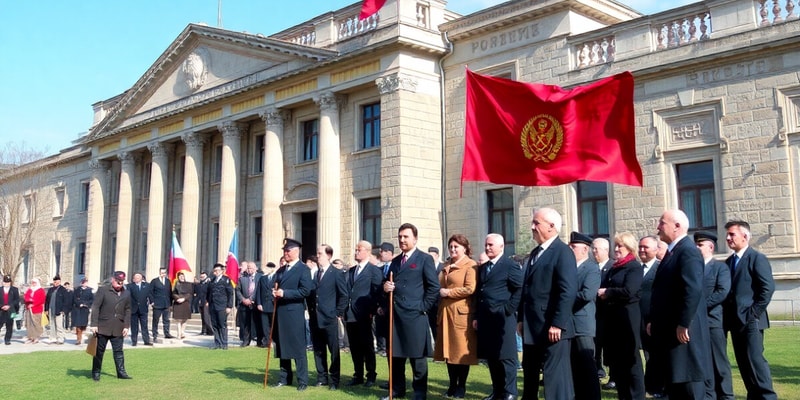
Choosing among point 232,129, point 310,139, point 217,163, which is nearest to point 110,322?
point 310,139

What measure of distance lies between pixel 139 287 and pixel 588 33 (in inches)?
566

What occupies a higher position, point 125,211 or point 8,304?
point 125,211

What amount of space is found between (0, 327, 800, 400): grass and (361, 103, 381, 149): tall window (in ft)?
37.5

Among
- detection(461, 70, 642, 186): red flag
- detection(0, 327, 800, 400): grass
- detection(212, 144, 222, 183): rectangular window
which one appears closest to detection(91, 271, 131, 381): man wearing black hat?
detection(0, 327, 800, 400): grass

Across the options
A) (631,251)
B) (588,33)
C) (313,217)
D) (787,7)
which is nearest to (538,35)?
(588,33)

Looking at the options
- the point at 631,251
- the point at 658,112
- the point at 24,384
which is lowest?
the point at 24,384

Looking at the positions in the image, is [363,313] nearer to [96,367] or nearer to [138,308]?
[96,367]

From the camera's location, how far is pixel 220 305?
17531 mm

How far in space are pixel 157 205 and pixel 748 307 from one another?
30.5 metres

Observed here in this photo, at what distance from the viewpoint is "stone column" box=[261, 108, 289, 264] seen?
28047 millimetres

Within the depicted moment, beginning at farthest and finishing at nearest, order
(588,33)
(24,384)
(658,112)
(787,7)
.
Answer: (588,33), (658,112), (787,7), (24,384)

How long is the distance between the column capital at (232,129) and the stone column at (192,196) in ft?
7.60

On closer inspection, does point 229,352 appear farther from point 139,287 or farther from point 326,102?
point 326,102

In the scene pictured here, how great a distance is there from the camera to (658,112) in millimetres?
20328
